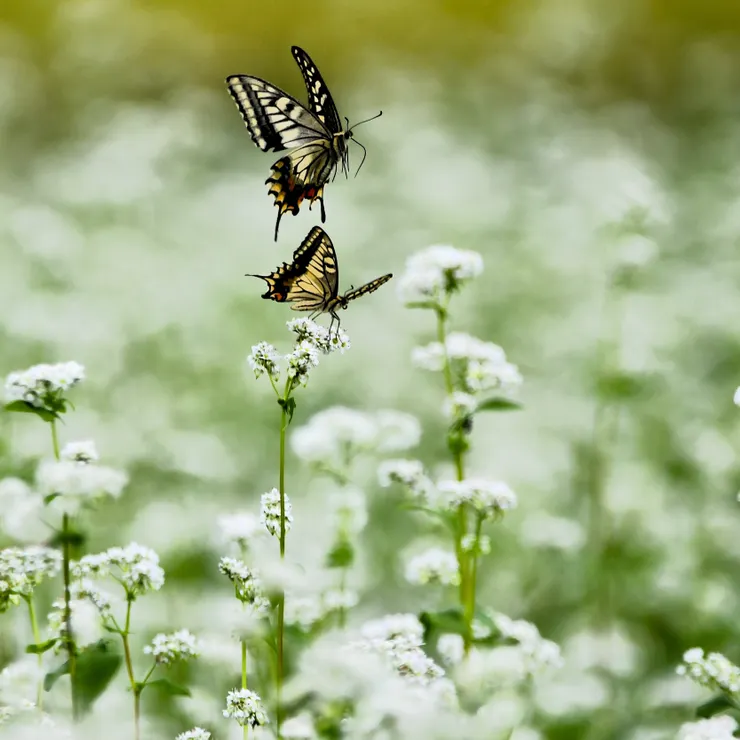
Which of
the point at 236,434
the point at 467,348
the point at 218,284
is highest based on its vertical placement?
the point at 218,284

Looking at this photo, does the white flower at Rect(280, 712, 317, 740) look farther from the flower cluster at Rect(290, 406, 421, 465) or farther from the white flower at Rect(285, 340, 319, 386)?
the flower cluster at Rect(290, 406, 421, 465)

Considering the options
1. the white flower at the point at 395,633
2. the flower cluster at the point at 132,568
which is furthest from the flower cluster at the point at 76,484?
the white flower at the point at 395,633

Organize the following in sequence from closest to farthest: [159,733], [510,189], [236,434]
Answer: [159,733] → [236,434] → [510,189]

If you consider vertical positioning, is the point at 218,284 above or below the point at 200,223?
below

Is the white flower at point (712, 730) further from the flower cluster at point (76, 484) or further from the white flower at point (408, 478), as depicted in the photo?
the flower cluster at point (76, 484)

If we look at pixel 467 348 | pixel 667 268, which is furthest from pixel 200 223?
pixel 467 348

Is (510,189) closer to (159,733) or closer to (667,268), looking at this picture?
(667,268)
